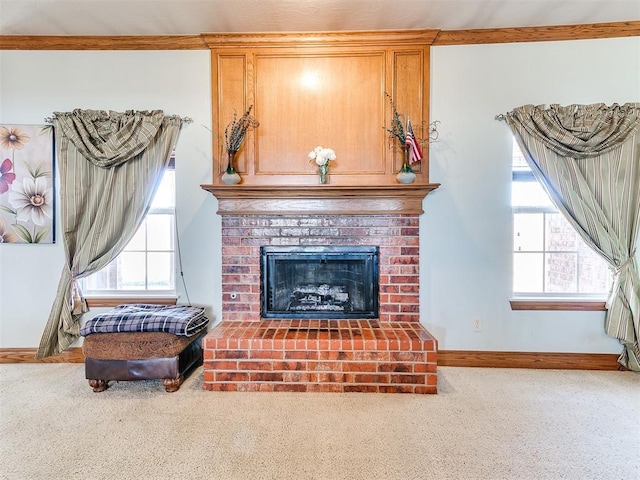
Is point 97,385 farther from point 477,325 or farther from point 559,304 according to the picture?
point 559,304

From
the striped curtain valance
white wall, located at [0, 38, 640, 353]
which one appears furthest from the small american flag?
the striped curtain valance

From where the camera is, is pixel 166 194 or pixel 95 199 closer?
pixel 95 199

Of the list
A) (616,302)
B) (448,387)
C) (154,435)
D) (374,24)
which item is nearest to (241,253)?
(154,435)

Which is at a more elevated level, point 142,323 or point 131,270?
point 131,270

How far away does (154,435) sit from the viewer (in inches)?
65.6

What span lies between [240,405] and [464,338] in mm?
1845

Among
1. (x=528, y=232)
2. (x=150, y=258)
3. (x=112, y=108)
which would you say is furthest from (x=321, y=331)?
(x=112, y=108)

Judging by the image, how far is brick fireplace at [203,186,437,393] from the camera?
2088mm

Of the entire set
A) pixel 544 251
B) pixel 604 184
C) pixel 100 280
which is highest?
pixel 604 184

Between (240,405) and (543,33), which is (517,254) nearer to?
(543,33)

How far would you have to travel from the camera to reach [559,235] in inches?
101

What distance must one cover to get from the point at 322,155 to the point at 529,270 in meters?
2.01

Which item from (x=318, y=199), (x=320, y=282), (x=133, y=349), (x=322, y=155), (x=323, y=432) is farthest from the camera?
(x=320, y=282)

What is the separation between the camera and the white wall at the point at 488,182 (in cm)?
246
